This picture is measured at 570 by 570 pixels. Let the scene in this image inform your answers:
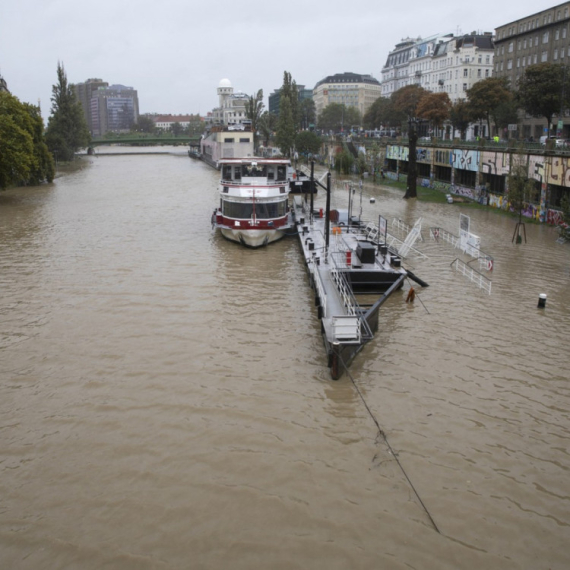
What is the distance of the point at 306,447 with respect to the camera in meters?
12.7

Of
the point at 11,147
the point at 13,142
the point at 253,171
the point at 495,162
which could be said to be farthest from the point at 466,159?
the point at 11,147

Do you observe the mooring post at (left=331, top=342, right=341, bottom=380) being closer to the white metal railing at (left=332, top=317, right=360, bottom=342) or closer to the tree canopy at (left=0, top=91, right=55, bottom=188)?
the white metal railing at (left=332, top=317, right=360, bottom=342)

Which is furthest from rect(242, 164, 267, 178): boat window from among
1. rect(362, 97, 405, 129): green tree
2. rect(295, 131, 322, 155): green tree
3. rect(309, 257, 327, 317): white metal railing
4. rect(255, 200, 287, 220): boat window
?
rect(362, 97, 405, 129): green tree

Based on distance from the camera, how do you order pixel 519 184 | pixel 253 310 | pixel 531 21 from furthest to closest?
1. pixel 531 21
2. pixel 519 184
3. pixel 253 310

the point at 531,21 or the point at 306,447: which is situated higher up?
the point at 531,21

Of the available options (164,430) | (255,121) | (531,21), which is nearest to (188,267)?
(164,430)

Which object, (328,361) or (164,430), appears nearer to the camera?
(164,430)

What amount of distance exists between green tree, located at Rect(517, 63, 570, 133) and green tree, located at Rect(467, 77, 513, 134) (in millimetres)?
7604

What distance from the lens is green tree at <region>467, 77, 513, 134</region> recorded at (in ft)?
220

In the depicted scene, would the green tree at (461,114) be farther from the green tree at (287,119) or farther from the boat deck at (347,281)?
the boat deck at (347,281)

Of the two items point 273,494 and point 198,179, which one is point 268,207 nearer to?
point 273,494

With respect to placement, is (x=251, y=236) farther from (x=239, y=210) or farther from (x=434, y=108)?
(x=434, y=108)

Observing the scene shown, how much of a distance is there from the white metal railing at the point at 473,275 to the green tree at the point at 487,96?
4508 centimetres

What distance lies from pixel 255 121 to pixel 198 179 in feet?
147
